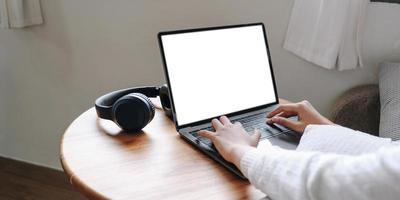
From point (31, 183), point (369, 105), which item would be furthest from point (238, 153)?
point (31, 183)

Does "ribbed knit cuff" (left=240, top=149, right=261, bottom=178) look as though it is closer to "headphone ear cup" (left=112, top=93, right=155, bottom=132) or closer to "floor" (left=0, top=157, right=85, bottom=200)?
"headphone ear cup" (left=112, top=93, right=155, bottom=132)

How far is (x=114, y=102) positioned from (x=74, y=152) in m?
0.20

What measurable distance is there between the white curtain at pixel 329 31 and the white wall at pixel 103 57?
64 millimetres

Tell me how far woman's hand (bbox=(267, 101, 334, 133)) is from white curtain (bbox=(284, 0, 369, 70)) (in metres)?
0.48

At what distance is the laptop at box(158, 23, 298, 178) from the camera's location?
923mm

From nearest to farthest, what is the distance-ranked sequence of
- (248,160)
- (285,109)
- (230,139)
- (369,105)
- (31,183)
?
(248,160) → (230,139) → (285,109) → (369,105) → (31,183)

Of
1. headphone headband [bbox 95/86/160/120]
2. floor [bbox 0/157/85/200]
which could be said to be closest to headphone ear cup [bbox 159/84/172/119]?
headphone headband [bbox 95/86/160/120]

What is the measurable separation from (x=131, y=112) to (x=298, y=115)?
1.41 ft

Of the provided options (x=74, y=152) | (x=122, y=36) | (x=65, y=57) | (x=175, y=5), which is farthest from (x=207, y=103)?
(x=65, y=57)

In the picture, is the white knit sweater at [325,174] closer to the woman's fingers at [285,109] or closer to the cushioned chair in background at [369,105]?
the woman's fingers at [285,109]

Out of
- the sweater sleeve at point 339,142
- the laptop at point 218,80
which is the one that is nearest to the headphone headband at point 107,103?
the laptop at point 218,80

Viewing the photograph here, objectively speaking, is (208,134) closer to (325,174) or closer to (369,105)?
(325,174)

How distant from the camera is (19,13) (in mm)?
1849

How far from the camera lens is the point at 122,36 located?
1.80 meters
